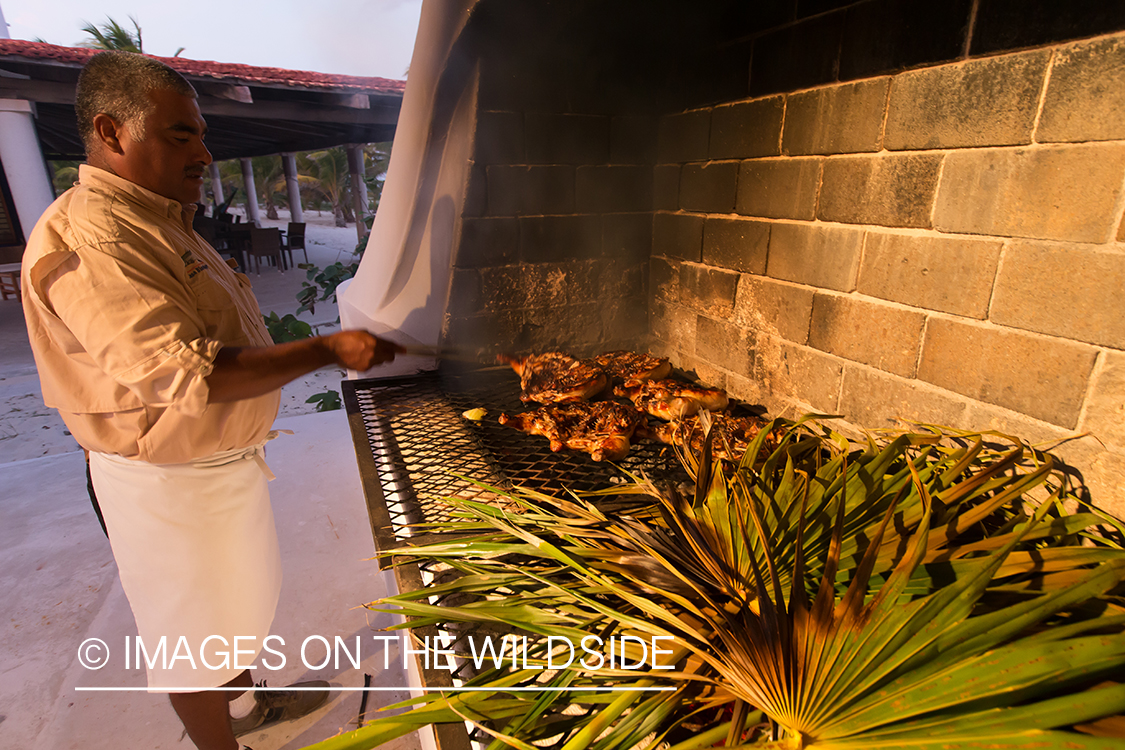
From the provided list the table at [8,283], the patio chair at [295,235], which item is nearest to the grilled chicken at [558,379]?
the table at [8,283]

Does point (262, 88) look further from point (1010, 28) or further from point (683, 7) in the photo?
point (1010, 28)

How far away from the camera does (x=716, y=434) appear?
2.43 metres

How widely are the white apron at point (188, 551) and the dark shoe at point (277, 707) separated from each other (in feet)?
1.53

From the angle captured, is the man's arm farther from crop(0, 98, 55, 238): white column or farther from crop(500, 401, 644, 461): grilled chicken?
crop(0, 98, 55, 238): white column

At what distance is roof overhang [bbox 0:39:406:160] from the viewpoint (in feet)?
28.6

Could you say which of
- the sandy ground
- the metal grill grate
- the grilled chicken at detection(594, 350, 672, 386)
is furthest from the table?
the grilled chicken at detection(594, 350, 672, 386)

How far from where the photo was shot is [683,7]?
2.95 meters

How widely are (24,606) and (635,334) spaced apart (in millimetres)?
4537

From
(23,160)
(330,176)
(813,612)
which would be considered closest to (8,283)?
(23,160)

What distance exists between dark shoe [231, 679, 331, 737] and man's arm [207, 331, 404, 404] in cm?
173

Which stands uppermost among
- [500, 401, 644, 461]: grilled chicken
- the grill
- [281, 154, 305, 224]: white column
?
[281, 154, 305, 224]: white column

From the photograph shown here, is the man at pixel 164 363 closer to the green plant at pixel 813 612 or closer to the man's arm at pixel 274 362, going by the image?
the man's arm at pixel 274 362

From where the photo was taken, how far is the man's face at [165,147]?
191 cm

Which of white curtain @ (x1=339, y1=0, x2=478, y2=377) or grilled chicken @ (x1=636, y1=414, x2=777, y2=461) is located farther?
white curtain @ (x1=339, y1=0, x2=478, y2=377)
